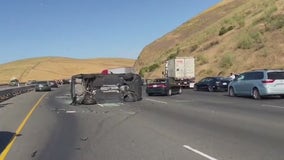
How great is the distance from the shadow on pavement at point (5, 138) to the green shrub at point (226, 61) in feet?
159

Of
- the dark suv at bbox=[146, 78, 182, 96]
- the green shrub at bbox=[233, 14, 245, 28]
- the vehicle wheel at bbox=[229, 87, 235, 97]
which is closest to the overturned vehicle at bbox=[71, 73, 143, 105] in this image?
the vehicle wheel at bbox=[229, 87, 235, 97]

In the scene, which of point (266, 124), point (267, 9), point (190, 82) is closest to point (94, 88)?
point (266, 124)

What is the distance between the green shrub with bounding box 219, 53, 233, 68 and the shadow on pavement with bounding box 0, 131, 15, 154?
48.4 meters

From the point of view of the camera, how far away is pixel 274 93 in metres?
30.8

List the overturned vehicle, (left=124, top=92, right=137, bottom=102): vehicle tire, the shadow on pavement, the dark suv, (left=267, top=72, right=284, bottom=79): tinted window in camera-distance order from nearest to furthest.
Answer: the shadow on pavement → the overturned vehicle → (left=267, top=72, right=284, bottom=79): tinted window → (left=124, top=92, right=137, bottom=102): vehicle tire → the dark suv

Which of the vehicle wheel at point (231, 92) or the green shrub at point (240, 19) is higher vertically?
the green shrub at point (240, 19)

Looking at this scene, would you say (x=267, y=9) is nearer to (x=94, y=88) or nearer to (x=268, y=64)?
(x=268, y=64)

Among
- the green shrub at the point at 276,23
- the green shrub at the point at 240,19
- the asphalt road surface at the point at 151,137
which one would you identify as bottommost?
the asphalt road surface at the point at 151,137

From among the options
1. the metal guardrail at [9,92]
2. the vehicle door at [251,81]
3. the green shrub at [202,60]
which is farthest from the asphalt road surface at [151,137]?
the green shrub at [202,60]

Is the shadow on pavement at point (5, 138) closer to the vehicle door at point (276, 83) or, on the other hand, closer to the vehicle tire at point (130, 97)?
the vehicle tire at point (130, 97)

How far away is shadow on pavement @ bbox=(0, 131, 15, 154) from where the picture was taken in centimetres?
1299

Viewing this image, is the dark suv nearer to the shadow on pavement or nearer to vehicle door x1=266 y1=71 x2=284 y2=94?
vehicle door x1=266 y1=71 x2=284 y2=94

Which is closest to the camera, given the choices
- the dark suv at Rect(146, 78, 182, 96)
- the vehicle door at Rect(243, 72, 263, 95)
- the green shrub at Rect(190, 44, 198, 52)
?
the vehicle door at Rect(243, 72, 263, 95)

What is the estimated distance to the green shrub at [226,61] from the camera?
2462 inches
